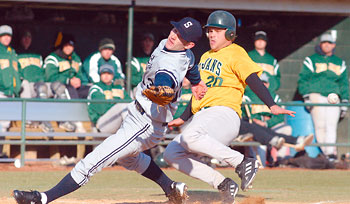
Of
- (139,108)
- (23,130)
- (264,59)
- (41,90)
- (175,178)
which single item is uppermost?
(139,108)

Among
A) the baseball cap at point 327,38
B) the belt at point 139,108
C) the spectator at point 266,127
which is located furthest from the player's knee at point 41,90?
the belt at point 139,108

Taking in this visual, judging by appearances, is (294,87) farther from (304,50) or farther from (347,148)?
(347,148)

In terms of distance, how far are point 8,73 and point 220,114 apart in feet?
19.0

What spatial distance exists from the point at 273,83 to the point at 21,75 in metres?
4.37

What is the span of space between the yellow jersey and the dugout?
548 centimetres

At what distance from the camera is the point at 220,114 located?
248 inches

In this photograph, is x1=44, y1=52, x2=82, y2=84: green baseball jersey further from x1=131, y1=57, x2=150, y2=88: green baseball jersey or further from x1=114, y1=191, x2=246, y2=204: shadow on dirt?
x1=114, y1=191, x2=246, y2=204: shadow on dirt

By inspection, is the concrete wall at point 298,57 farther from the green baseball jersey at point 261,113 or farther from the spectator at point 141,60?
the spectator at point 141,60

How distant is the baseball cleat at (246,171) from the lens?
6.03 meters

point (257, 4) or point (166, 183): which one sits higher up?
point (257, 4)

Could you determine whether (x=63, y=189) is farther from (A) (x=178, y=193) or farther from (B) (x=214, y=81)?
(B) (x=214, y=81)

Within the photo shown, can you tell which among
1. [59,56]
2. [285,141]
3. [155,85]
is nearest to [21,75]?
[59,56]

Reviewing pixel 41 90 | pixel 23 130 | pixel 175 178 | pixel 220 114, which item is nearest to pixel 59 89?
pixel 41 90

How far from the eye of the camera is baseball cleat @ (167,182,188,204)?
6.15 metres
